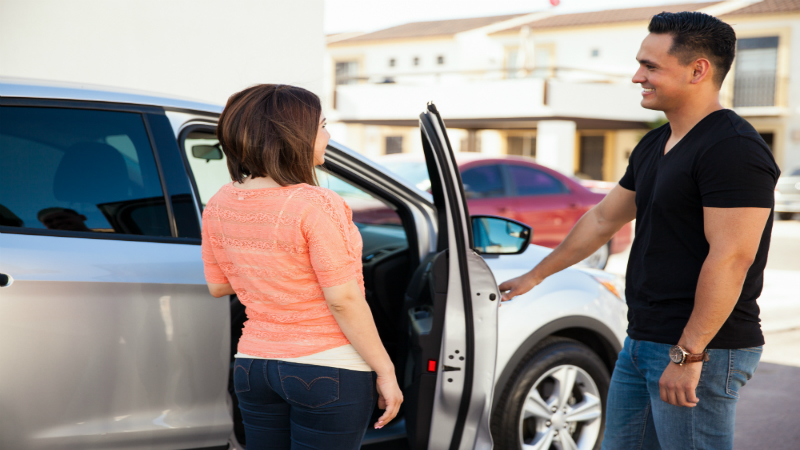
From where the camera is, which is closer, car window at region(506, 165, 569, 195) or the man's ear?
the man's ear

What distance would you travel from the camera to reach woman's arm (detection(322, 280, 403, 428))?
163cm

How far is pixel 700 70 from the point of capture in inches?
74.2

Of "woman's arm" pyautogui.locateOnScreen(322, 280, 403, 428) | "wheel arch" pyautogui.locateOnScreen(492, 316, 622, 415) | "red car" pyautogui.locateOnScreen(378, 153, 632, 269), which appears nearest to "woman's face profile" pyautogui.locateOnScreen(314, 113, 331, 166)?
"woman's arm" pyautogui.locateOnScreen(322, 280, 403, 428)

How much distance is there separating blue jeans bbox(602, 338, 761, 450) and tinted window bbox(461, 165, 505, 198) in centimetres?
599

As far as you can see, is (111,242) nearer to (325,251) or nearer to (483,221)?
(325,251)

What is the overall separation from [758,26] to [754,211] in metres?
28.2

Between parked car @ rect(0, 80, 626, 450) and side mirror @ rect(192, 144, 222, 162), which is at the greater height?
side mirror @ rect(192, 144, 222, 162)

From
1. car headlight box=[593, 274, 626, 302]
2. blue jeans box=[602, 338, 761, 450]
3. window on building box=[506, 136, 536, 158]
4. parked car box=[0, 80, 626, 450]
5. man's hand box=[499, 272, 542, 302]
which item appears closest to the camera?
blue jeans box=[602, 338, 761, 450]

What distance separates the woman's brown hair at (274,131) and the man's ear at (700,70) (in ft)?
3.30

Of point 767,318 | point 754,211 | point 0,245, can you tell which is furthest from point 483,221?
point 767,318

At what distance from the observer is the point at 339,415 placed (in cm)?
168

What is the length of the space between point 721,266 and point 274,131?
1126 mm

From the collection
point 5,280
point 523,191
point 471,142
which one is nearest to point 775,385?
point 523,191

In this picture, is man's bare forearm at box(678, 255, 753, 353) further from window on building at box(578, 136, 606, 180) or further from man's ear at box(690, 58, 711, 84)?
window on building at box(578, 136, 606, 180)
